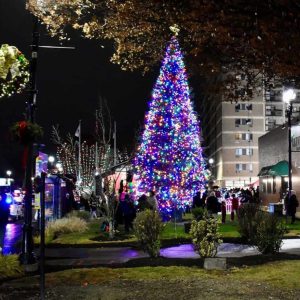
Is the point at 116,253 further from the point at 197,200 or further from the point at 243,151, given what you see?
the point at 243,151

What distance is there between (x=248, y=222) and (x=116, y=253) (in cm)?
379

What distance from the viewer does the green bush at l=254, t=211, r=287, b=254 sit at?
1403cm

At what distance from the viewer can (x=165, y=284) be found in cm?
1048

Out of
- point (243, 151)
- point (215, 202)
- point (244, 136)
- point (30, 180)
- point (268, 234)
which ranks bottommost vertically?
point (268, 234)

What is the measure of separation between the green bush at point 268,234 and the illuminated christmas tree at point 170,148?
13288 millimetres

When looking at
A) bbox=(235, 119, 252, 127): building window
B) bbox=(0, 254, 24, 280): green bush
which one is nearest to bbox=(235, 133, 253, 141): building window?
bbox=(235, 119, 252, 127): building window

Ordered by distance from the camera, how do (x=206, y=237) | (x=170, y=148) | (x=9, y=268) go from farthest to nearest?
1. (x=170, y=148)
2. (x=206, y=237)
3. (x=9, y=268)

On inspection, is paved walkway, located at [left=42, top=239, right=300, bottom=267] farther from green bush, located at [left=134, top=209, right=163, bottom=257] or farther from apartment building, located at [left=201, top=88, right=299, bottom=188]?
apartment building, located at [left=201, top=88, right=299, bottom=188]

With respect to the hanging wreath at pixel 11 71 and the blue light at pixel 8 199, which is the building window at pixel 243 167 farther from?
the hanging wreath at pixel 11 71

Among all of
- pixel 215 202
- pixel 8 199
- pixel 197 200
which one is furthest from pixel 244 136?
pixel 215 202

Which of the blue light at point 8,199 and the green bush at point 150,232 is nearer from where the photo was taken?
the green bush at point 150,232

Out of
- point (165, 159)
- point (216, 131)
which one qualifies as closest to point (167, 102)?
point (165, 159)

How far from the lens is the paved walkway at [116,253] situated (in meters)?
14.5

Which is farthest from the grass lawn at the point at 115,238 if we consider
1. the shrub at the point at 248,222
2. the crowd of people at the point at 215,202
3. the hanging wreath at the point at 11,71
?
the hanging wreath at the point at 11,71
